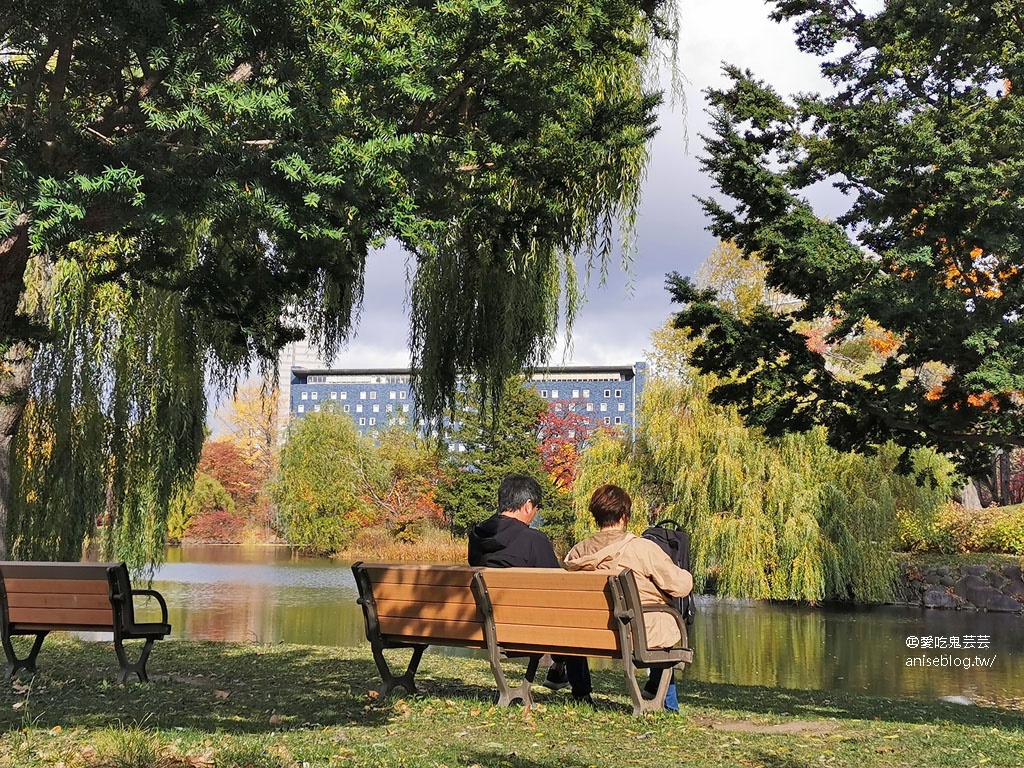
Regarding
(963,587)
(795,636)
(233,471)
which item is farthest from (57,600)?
(233,471)

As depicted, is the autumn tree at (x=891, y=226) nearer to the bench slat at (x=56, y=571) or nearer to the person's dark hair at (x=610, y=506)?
the person's dark hair at (x=610, y=506)

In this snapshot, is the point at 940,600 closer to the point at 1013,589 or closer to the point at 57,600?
the point at 1013,589

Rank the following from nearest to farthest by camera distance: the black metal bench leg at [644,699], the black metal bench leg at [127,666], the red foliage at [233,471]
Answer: the black metal bench leg at [644,699] → the black metal bench leg at [127,666] → the red foliage at [233,471]

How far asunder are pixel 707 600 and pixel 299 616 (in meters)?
8.07

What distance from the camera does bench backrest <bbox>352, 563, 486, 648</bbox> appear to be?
5730 millimetres

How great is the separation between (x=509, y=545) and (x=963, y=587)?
20.4 meters

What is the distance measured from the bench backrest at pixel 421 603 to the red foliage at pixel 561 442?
34.1 metres

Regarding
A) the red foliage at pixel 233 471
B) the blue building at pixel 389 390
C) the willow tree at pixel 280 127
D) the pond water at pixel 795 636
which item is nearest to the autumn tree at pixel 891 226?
the willow tree at pixel 280 127

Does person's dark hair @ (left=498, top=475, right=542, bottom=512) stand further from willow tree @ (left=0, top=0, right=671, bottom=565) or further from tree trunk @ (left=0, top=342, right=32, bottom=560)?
tree trunk @ (left=0, top=342, right=32, bottom=560)

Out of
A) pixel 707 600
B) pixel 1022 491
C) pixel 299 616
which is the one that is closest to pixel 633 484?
pixel 707 600

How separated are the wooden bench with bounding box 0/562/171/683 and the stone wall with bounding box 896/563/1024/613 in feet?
65.0

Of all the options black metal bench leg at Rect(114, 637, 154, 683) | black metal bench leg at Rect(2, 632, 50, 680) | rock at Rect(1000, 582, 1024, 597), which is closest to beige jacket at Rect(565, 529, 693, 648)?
black metal bench leg at Rect(114, 637, 154, 683)

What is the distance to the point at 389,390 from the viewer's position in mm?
93188

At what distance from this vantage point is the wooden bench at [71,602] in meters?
6.44
